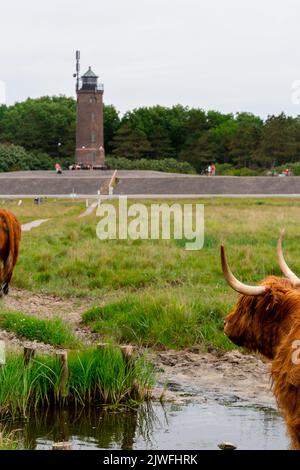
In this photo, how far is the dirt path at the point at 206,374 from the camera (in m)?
9.48

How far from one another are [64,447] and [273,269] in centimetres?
933

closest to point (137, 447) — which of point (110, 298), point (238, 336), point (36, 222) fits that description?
point (238, 336)

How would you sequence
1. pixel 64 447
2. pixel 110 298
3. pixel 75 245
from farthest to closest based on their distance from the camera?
pixel 75 245, pixel 110 298, pixel 64 447

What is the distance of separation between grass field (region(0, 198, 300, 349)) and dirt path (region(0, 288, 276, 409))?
35 cm

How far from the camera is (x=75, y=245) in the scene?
65.5 ft

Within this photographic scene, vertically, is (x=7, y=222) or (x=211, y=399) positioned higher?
(x=7, y=222)

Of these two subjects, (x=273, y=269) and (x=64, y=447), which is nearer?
(x=64, y=447)

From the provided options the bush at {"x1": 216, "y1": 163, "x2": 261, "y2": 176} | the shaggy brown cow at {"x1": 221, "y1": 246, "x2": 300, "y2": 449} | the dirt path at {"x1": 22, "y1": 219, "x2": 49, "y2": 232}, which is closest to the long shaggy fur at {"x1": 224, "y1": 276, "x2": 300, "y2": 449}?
the shaggy brown cow at {"x1": 221, "y1": 246, "x2": 300, "y2": 449}

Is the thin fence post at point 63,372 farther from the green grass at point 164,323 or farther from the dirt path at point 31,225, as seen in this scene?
the dirt path at point 31,225

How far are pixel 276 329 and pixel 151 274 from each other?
9758 mm

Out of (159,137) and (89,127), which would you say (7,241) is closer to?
(89,127)

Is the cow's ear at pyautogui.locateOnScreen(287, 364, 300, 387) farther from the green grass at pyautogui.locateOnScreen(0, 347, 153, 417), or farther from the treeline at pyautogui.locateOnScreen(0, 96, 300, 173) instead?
the treeline at pyautogui.locateOnScreen(0, 96, 300, 173)

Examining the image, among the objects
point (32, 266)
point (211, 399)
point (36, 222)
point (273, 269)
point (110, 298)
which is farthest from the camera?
point (36, 222)

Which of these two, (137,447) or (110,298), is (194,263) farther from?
(137,447)
